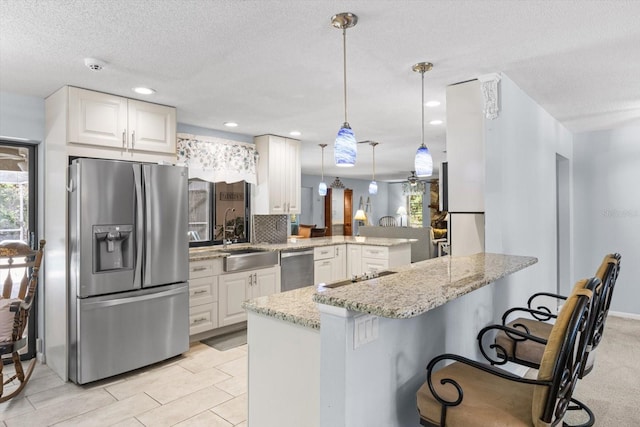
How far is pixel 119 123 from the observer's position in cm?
330

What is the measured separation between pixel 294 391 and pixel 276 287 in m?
2.87

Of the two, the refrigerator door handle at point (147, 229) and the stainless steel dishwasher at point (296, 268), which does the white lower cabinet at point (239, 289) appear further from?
the refrigerator door handle at point (147, 229)

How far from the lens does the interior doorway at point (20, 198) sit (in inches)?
133

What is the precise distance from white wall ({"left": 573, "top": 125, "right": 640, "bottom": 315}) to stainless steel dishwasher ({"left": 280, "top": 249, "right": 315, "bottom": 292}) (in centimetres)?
341

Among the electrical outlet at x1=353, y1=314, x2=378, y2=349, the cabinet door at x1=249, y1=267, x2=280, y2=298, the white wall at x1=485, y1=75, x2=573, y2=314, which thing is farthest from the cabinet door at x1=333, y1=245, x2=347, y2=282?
the electrical outlet at x1=353, y1=314, x2=378, y2=349

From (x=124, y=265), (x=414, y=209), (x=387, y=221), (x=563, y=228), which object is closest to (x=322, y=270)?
(x=124, y=265)

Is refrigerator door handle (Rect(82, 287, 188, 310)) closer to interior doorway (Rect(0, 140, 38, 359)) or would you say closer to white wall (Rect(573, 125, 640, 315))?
interior doorway (Rect(0, 140, 38, 359))

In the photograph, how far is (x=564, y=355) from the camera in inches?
47.2

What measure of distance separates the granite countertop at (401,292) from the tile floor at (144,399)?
110 cm

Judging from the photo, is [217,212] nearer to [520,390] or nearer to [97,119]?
[97,119]

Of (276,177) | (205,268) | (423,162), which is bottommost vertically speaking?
(205,268)

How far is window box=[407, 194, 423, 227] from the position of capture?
43.4ft

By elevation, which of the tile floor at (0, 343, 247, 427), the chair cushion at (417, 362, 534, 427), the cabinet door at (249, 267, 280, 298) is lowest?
the tile floor at (0, 343, 247, 427)

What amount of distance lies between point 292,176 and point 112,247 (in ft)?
8.85
